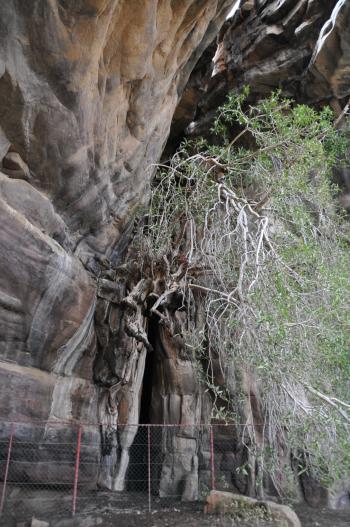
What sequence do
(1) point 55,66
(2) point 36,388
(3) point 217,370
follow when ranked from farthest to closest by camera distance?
1. (3) point 217,370
2. (2) point 36,388
3. (1) point 55,66

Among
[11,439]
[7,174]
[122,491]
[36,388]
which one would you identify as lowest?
[122,491]

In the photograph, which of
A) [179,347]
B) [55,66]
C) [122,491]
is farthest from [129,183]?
[122,491]

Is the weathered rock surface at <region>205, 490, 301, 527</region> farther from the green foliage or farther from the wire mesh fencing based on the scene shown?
the wire mesh fencing

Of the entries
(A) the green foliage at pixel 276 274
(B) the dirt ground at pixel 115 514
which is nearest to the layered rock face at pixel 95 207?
(B) the dirt ground at pixel 115 514

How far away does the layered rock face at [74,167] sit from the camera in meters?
5.20

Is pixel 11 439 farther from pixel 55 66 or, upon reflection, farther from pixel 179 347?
pixel 55 66

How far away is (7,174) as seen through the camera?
19.0 feet

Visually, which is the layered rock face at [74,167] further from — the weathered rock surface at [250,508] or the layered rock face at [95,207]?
the weathered rock surface at [250,508]

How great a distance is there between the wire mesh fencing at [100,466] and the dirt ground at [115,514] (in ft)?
0.06

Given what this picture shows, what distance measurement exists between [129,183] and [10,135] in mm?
2902

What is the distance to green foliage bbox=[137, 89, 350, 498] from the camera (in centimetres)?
543

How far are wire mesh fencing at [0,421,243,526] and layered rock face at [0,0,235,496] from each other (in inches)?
12.9

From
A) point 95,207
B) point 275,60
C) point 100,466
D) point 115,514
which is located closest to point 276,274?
point 95,207

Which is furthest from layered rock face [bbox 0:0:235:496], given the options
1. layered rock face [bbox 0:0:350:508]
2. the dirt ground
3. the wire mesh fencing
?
the dirt ground
